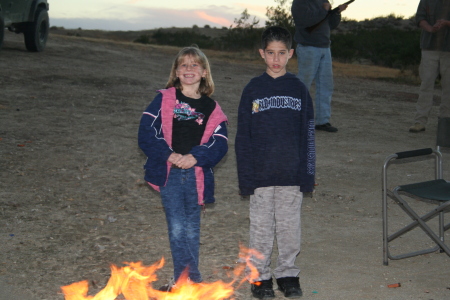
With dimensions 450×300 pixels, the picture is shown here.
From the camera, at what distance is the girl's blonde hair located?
3.59 m

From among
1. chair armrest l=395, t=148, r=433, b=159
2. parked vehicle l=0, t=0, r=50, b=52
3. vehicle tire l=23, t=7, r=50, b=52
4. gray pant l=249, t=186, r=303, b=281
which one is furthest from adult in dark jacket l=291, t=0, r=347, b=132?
vehicle tire l=23, t=7, r=50, b=52

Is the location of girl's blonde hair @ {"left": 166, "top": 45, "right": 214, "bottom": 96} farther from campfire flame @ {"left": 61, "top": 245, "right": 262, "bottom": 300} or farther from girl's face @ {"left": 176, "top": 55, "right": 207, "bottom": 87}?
campfire flame @ {"left": 61, "top": 245, "right": 262, "bottom": 300}

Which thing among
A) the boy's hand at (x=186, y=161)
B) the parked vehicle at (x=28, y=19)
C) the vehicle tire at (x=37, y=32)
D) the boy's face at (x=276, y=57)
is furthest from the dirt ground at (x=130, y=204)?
the vehicle tire at (x=37, y=32)

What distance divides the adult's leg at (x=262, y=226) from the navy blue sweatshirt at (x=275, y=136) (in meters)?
0.09

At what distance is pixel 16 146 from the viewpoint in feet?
24.0

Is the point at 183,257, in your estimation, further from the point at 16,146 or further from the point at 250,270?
the point at 16,146

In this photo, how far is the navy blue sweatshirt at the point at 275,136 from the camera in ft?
11.9

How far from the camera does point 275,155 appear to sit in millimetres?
3613

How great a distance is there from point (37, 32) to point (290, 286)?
1367 centimetres

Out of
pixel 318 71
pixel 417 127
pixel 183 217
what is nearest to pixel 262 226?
pixel 183 217

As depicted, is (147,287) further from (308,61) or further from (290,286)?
(308,61)

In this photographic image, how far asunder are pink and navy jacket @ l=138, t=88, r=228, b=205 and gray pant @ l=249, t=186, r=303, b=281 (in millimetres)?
353

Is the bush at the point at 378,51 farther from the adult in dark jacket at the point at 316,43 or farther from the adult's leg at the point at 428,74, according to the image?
the adult in dark jacket at the point at 316,43

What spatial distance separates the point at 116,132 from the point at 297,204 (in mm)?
5048
